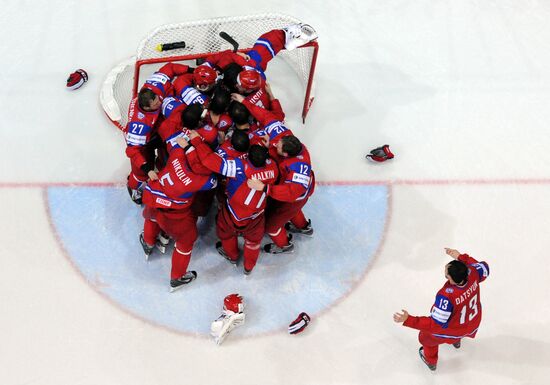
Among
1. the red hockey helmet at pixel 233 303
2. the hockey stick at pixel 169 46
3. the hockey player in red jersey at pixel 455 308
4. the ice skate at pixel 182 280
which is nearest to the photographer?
the hockey player in red jersey at pixel 455 308

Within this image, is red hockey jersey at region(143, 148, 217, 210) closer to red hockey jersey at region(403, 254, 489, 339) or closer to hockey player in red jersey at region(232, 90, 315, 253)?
hockey player in red jersey at region(232, 90, 315, 253)

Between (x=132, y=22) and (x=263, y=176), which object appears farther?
(x=132, y=22)

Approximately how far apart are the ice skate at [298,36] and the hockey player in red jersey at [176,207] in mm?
1265

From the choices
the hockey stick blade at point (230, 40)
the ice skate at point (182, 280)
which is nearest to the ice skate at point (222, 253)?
the ice skate at point (182, 280)

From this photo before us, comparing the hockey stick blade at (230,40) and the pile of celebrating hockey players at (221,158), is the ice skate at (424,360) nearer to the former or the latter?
the pile of celebrating hockey players at (221,158)

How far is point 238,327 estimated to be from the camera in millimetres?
4344

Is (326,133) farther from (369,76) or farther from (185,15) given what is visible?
(185,15)

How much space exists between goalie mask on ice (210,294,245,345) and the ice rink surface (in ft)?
0.30

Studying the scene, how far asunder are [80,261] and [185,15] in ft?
8.43

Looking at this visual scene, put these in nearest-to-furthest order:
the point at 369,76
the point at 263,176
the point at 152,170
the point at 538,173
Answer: the point at 263,176, the point at 152,170, the point at 538,173, the point at 369,76

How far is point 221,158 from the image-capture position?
3.88 m

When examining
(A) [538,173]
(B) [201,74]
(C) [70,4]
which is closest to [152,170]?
(B) [201,74]

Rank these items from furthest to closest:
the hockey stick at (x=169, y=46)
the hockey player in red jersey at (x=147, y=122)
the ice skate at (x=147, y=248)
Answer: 1. the hockey stick at (x=169, y=46)
2. the ice skate at (x=147, y=248)
3. the hockey player in red jersey at (x=147, y=122)

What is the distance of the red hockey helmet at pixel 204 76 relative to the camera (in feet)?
13.9
